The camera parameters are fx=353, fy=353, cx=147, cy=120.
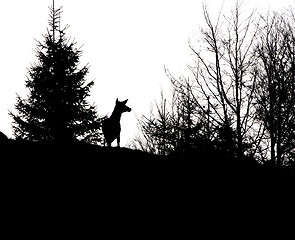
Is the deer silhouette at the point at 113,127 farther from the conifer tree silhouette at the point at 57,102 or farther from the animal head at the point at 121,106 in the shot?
the conifer tree silhouette at the point at 57,102

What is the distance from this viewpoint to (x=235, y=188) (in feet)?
28.2

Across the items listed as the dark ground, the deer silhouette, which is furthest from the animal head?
the dark ground

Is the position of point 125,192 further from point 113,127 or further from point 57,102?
point 57,102

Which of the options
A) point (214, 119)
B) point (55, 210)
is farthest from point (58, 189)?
point (214, 119)

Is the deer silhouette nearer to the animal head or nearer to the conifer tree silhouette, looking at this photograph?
the animal head

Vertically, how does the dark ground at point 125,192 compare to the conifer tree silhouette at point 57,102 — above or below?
below

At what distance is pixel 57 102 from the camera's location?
1753 centimetres

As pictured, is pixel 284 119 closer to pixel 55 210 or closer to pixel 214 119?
pixel 214 119

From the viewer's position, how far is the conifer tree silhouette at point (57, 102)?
664 inches

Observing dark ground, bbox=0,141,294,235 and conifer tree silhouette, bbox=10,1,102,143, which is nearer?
dark ground, bbox=0,141,294,235

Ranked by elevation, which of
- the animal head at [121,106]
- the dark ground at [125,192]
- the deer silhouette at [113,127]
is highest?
the animal head at [121,106]

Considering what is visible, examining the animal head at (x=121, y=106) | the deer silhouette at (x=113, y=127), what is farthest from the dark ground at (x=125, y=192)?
the animal head at (x=121, y=106)

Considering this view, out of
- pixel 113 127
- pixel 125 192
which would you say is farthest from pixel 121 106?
pixel 125 192

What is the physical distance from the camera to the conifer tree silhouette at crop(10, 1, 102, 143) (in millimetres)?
16875
